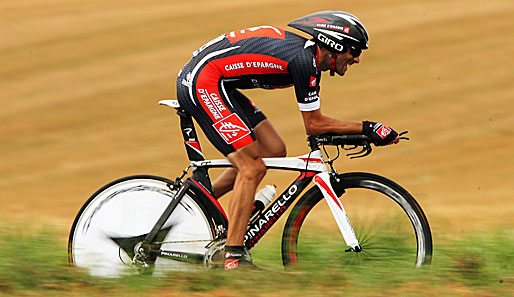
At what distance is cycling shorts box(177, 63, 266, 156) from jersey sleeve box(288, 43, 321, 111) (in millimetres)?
398

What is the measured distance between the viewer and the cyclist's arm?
4.62 meters

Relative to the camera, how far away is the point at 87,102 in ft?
48.9

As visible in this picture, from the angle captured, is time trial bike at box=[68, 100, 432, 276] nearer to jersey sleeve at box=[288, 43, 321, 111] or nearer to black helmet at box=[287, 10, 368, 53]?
jersey sleeve at box=[288, 43, 321, 111]

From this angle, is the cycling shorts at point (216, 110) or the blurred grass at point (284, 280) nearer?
the blurred grass at point (284, 280)

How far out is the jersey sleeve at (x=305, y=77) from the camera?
4523 mm

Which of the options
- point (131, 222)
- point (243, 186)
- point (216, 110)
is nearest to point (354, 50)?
point (216, 110)

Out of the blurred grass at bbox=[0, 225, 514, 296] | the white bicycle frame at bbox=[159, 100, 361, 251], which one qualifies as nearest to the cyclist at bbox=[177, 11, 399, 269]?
the white bicycle frame at bbox=[159, 100, 361, 251]

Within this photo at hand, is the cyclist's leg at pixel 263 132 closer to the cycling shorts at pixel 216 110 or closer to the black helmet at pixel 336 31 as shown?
the cycling shorts at pixel 216 110

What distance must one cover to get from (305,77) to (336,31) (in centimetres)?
34

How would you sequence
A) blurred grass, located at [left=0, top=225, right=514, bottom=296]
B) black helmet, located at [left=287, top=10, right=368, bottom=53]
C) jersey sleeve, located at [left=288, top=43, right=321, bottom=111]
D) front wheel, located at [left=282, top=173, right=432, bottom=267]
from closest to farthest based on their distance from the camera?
blurred grass, located at [left=0, top=225, right=514, bottom=296], jersey sleeve, located at [left=288, top=43, right=321, bottom=111], black helmet, located at [left=287, top=10, right=368, bottom=53], front wheel, located at [left=282, top=173, right=432, bottom=267]

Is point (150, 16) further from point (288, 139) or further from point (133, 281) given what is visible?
point (133, 281)

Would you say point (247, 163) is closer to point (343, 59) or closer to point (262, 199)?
point (262, 199)

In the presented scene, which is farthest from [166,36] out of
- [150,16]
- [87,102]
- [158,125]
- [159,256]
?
[159,256]

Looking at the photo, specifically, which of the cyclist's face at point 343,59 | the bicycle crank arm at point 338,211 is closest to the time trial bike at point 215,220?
the bicycle crank arm at point 338,211
